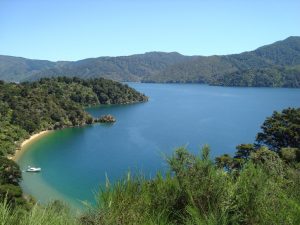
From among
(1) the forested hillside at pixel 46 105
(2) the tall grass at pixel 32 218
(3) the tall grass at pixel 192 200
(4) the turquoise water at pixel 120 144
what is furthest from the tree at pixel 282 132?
(2) the tall grass at pixel 32 218

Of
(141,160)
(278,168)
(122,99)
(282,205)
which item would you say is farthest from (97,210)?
(122,99)

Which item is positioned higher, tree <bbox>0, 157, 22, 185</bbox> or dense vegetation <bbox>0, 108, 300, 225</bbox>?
dense vegetation <bbox>0, 108, 300, 225</bbox>

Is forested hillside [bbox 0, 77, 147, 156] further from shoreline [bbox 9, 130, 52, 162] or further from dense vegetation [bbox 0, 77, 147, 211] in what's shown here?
shoreline [bbox 9, 130, 52, 162]

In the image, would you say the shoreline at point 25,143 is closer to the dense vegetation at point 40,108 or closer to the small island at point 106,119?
the dense vegetation at point 40,108

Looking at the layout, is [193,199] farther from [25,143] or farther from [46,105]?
[46,105]

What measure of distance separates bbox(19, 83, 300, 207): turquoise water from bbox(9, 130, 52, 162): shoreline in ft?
2.95

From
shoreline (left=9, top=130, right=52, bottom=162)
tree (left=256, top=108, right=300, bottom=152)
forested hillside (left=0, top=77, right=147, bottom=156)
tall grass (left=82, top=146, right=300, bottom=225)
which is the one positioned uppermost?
tall grass (left=82, top=146, right=300, bottom=225)

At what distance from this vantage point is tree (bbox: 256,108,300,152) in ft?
154

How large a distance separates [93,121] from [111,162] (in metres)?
37.4

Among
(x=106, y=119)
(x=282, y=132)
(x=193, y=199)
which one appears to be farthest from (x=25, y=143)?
(x=193, y=199)

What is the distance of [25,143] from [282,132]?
41308 mm

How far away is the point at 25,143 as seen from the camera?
219 ft

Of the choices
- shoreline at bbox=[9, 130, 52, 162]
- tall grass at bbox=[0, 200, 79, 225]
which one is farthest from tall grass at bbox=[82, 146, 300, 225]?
shoreline at bbox=[9, 130, 52, 162]

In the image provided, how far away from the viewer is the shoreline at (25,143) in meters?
57.9
